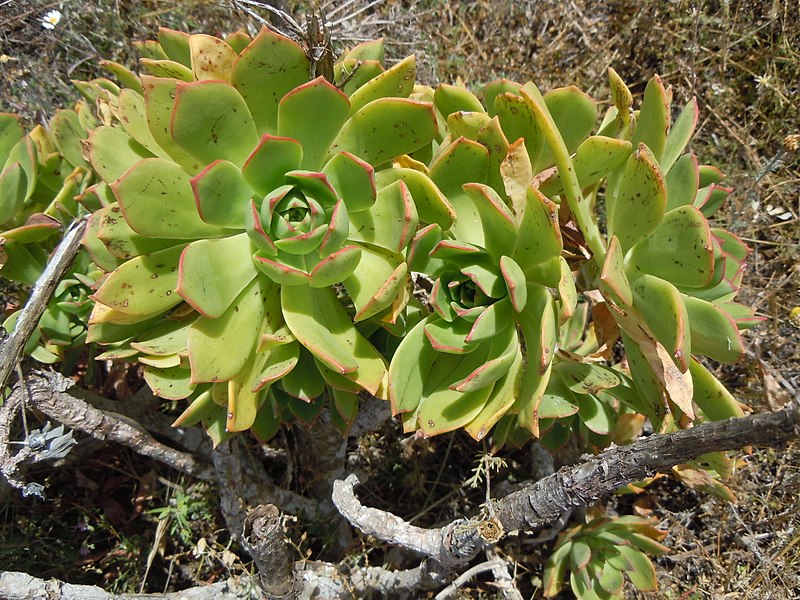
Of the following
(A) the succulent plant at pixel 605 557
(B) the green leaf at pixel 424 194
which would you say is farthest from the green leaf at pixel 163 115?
(A) the succulent plant at pixel 605 557

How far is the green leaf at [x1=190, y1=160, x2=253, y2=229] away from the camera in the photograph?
123 centimetres

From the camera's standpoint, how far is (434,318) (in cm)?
143

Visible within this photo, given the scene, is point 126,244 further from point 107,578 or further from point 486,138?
point 107,578

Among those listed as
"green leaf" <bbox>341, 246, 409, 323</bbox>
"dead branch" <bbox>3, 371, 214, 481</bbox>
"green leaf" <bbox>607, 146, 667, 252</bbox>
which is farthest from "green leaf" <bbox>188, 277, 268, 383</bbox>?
"green leaf" <bbox>607, 146, 667, 252</bbox>

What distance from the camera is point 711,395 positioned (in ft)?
4.73

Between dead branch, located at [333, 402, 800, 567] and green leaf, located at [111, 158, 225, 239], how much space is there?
84 centimetres

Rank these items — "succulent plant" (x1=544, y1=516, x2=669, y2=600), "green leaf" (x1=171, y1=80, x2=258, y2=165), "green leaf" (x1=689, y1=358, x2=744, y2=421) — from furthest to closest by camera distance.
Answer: "succulent plant" (x1=544, y1=516, x2=669, y2=600), "green leaf" (x1=689, y1=358, x2=744, y2=421), "green leaf" (x1=171, y1=80, x2=258, y2=165)

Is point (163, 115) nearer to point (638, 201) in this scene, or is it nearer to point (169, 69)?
point (169, 69)

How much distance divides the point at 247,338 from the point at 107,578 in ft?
5.02

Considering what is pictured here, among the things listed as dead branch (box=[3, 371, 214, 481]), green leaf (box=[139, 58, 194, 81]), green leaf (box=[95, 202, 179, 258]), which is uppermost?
green leaf (box=[139, 58, 194, 81])

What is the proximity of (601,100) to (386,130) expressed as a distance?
1957 millimetres

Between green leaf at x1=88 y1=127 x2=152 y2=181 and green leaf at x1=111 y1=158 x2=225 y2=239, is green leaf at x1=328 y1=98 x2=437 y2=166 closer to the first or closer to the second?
green leaf at x1=111 y1=158 x2=225 y2=239

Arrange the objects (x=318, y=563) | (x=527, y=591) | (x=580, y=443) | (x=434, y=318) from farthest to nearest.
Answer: (x=527, y=591)
(x=580, y=443)
(x=318, y=563)
(x=434, y=318)

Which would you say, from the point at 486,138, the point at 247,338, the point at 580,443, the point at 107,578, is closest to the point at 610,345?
the point at 580,443
